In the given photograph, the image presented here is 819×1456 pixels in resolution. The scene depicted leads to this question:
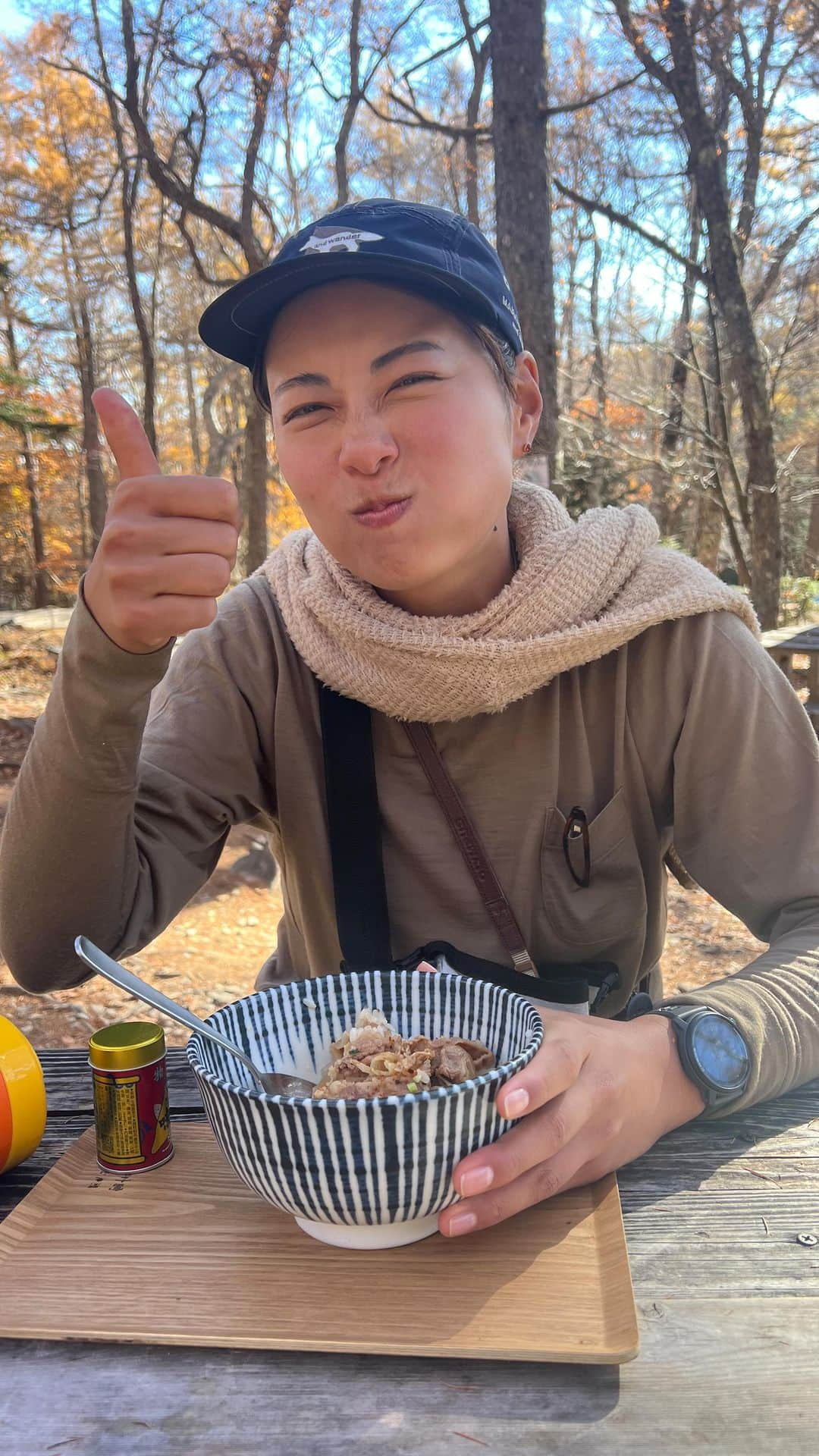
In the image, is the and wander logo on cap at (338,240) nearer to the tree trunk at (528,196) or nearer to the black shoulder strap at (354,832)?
the black shoulder strap at (354,832)

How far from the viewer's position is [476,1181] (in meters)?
0.85

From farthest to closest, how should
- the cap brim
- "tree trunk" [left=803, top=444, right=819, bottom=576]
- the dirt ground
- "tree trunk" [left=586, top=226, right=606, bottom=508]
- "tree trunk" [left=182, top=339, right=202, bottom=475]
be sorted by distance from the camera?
1. "tree trunk" [left=182, top=339, right=202, bottom=475]
2. "tree trunk" [left=803, top=444, right=819, bottom=576]
3. "tree trunk" [left=586, top=226, right=606, bottom=508]
4. the dirt ground
5. the cap brim

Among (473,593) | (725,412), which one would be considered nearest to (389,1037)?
(473,593)

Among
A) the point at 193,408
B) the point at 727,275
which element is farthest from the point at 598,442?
the point at 193,408

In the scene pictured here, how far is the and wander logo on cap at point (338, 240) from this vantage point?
4.37ft

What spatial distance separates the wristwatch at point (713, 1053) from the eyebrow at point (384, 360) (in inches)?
36.3

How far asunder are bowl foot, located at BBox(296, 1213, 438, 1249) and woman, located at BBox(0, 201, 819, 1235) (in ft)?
0.89

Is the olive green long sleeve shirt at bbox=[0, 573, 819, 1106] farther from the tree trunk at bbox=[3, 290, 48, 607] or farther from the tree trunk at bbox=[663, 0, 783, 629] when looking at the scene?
the tree trunk at bbox=[3, 290, 48, 607]

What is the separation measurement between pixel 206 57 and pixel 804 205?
5.70 metres

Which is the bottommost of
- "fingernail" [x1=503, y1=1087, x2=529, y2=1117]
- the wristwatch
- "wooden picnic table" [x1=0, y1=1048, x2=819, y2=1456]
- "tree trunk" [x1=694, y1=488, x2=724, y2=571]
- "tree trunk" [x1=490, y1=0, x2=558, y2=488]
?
"wooden picnic table" [x1=0, y1=1048, x2=819, y2=1456]

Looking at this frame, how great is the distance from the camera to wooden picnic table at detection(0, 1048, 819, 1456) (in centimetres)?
71

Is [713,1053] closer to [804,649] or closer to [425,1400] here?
[425,1400]

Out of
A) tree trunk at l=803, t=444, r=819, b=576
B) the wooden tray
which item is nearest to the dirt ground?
the wooden tray

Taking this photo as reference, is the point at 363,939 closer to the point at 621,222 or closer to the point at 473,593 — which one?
the point at 473,593
